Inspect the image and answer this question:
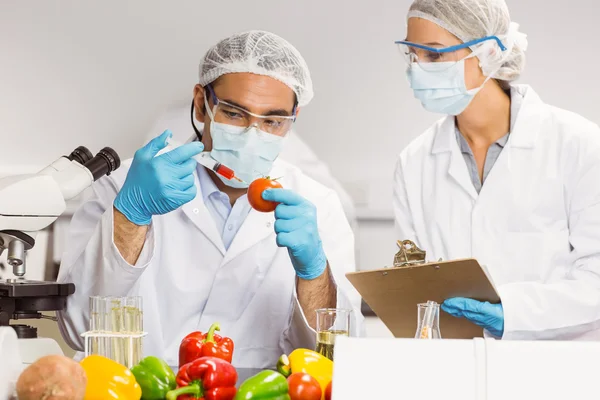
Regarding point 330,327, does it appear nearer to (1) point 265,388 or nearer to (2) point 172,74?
(1) point 265,388

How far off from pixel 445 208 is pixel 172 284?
34.3 inches

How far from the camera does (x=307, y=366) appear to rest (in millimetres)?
1261

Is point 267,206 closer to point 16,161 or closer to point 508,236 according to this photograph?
point 508,236

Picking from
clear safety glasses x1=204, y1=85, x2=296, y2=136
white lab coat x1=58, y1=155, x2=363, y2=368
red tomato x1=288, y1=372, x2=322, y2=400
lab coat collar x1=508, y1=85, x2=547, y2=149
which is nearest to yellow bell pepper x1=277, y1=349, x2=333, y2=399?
red tomato x1=288, y1=372, x2=322, y2=400

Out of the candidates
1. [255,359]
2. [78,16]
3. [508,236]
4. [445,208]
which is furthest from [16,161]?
[508,236]

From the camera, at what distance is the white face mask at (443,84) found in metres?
2.27

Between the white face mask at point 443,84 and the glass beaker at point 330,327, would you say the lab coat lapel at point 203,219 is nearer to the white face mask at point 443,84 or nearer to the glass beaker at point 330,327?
the white face mask at point 443,84

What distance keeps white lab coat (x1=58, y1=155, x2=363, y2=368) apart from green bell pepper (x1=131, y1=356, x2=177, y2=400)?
2.79ft

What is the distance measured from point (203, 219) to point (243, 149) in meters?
0.25

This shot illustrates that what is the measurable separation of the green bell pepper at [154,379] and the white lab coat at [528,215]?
1.09 metres

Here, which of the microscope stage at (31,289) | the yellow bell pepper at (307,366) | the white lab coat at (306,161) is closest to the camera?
the yellow bell pepper at (307,366)

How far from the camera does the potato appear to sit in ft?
3.41

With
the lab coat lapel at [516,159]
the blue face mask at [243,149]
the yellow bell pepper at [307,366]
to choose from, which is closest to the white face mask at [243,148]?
the blue face mask at [243,149]

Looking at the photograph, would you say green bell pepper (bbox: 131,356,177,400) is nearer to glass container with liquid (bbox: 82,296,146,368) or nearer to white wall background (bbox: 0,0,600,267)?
glass container with liquid (bbox: 82,296,146,368)
